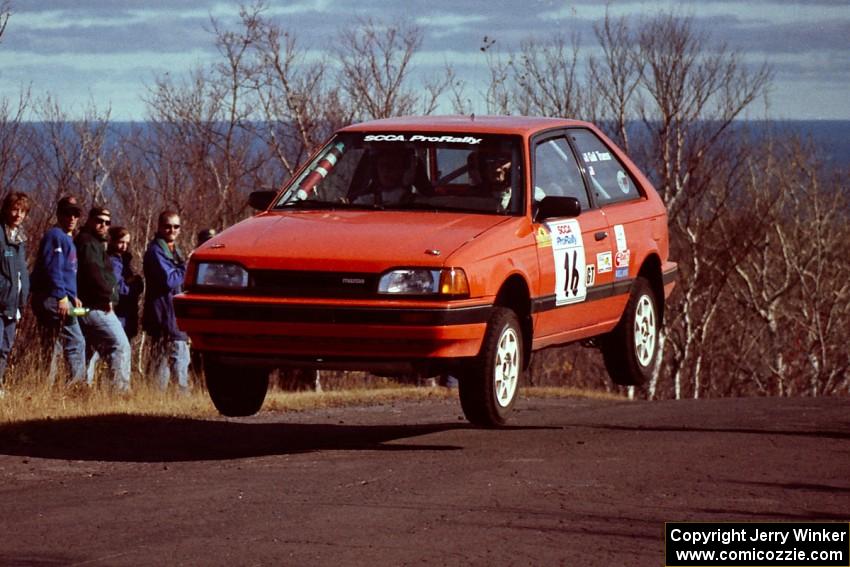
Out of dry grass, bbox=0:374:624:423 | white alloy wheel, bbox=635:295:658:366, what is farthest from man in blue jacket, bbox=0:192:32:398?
white alloy wheel, bbox=635:295:658:366

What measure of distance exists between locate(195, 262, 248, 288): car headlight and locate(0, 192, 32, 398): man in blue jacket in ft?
12.6

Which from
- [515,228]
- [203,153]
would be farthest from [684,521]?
[203,153]

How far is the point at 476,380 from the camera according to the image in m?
9.30

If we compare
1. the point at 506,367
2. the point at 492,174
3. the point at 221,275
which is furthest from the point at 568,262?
the point at 221,275

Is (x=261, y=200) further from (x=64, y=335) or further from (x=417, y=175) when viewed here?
(x=64, y=335)

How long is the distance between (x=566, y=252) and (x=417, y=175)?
1103 millimetres

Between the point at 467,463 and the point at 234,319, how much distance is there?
155cm

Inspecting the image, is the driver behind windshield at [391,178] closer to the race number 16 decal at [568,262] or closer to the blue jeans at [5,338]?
the race number 16 decal at [568,262]

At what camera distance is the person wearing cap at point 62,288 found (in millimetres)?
13195

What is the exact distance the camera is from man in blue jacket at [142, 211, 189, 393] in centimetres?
1405

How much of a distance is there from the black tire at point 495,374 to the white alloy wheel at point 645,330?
6.81 ft

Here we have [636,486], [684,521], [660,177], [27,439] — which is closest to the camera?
[684,521]

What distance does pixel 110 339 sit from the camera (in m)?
13.6

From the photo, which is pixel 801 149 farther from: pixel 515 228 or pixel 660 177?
pixel 515 228
